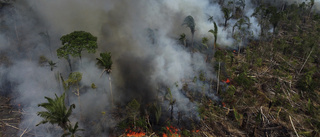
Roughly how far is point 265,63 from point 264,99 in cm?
974

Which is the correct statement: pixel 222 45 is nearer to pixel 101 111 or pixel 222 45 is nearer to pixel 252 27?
pixel 252 27

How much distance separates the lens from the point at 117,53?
105ft

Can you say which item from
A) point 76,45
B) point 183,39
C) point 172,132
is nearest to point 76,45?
point 76,45

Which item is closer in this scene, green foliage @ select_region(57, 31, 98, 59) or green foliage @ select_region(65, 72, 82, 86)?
green foliage @ select_region(65, 72, 82, 86)

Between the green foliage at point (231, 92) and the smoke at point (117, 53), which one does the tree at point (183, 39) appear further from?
the green foliage at point (231, 92)

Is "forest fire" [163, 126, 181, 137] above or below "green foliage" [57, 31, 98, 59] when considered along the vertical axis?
below

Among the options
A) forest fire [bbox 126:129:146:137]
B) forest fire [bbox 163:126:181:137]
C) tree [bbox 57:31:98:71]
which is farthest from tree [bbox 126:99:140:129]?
tree [bbox 57:31:98:71]

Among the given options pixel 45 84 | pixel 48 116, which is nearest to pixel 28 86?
pixel 45 84

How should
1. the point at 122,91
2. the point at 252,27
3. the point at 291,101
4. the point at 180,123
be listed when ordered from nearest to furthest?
the point at 180,123, the point at 291,101, the point at 122,91, the point at 252,27

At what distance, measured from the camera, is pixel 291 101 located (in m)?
22.8

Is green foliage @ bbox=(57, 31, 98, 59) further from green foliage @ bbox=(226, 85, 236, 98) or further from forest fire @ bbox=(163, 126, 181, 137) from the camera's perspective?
green foliage @ bbox=(226, 85, 236, 98)

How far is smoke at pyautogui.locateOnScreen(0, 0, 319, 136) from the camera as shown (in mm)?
25375

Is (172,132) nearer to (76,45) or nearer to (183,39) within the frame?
(76,45)

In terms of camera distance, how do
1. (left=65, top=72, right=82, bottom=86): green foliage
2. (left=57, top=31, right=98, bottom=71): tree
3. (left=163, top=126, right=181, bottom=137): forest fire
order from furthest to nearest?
(left=57, top=31, right=98, bottom=71): tree → (left=65, top=72, right=82, bottom=86): green foliage → (left=163, top=126, right=181, bottom=137): forest fire
